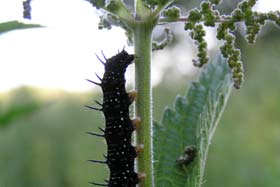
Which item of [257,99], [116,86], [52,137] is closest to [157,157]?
[116,86]

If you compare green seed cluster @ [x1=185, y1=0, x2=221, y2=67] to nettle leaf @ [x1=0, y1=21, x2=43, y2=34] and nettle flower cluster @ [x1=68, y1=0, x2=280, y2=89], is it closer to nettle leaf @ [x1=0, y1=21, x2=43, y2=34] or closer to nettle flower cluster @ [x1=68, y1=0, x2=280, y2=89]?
nettle flower cluster @ [x1=68, y1=0, x2=280, y2=89]

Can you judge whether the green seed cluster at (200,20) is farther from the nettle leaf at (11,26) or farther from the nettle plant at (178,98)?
the nettle leaf at (11,26)

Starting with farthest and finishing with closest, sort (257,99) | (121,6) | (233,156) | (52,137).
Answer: (52,137) < (257,99) < (233,156) < (121,6)

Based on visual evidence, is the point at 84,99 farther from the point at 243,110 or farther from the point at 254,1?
the point at 254,1

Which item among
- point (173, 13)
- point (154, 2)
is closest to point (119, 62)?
point (173, 13)

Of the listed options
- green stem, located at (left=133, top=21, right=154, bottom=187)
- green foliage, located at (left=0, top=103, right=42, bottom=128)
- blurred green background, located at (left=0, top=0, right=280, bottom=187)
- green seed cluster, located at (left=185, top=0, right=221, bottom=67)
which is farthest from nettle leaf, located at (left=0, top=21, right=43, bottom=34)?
blurred green background, located at (left=0, top=0, right=280, bottom=187)

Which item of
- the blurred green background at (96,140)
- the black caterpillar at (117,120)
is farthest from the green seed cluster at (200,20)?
the blurred green background at (96,140)

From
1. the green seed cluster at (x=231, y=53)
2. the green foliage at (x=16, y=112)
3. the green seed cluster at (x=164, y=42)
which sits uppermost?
the green seed cluster at (x=164, y=42)
